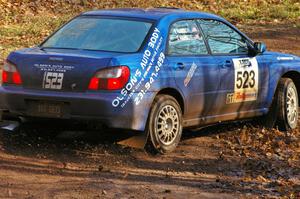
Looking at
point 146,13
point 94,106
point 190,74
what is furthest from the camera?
point 146,13

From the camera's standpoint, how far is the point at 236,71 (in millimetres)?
8305

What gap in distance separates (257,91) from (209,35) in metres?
1.01

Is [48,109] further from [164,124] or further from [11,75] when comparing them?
[164,124]

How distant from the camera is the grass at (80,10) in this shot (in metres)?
17.6

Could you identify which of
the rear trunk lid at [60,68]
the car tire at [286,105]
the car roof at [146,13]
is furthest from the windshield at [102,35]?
the car tire at [286,105]

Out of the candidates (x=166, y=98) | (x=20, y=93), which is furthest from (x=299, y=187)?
(x=20, y=93)

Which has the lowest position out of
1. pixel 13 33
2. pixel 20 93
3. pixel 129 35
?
pixel 13 33

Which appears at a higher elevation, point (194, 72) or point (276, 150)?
point (194, 72)

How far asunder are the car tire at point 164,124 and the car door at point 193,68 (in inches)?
8.4

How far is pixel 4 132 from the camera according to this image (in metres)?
7.73

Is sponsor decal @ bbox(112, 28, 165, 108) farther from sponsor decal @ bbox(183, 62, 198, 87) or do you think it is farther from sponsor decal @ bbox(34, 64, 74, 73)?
sponsor decal @ bbox(34, 64, 74, 73)

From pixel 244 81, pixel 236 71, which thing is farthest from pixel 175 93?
pixel 244 81

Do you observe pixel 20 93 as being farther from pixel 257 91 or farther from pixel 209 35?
pixel 257 91

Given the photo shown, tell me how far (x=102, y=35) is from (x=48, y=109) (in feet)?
3.53
